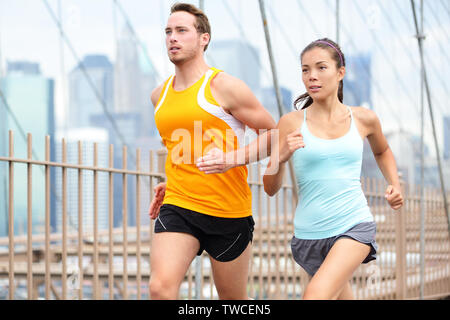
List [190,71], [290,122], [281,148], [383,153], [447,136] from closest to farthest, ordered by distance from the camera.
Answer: [281,148] → [290,122] → [190,71] → [383,153] → [447,136]

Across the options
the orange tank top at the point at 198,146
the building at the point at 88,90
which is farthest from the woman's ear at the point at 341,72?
the building at the point at 88,90

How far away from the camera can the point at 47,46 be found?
2050 centimetres

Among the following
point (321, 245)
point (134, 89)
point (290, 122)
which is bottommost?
point (321, 245)

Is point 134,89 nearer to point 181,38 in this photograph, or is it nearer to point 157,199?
point 157,199

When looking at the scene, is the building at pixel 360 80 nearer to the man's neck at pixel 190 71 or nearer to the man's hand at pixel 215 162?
the man's neck at pixel 190 71

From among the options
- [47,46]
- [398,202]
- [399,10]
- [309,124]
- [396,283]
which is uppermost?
[399,10]

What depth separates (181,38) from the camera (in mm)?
3385

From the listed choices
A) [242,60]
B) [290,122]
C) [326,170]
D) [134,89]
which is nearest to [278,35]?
[242,60]

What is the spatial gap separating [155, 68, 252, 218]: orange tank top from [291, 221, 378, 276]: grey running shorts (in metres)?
0.34

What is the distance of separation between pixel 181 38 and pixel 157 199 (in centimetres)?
80

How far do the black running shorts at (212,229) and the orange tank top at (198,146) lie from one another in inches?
1.3

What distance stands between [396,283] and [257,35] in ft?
49.5
